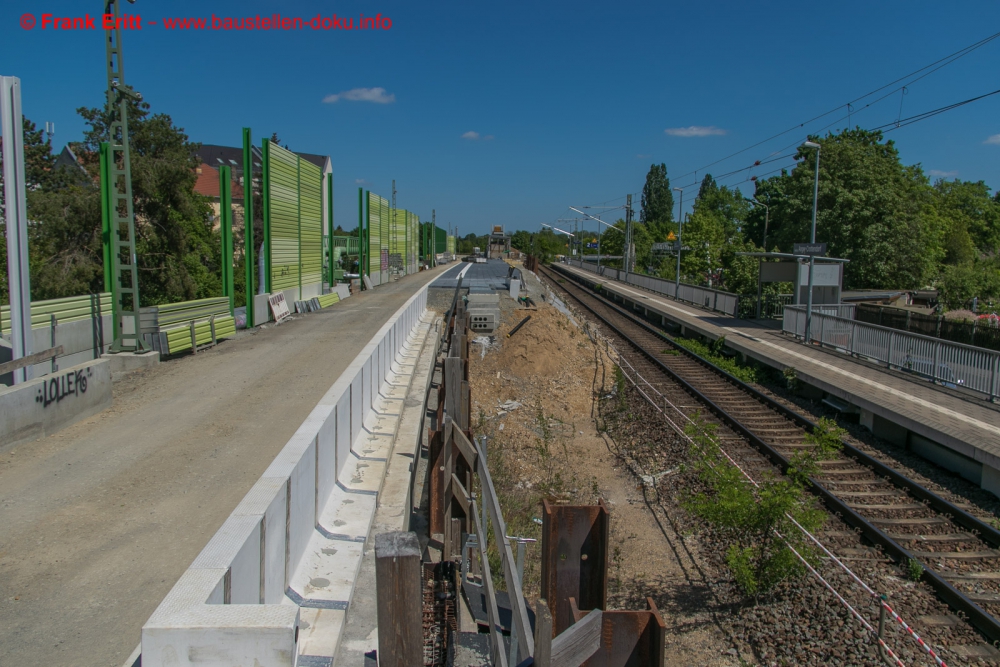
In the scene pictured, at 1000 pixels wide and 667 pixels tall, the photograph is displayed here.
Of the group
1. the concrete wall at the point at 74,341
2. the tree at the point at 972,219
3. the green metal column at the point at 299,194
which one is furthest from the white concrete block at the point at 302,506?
the tree at the point at 972,219

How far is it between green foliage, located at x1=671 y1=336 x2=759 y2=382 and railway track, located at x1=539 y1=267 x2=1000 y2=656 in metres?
1.36

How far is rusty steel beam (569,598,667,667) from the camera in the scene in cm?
383

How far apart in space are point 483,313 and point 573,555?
2093 cm

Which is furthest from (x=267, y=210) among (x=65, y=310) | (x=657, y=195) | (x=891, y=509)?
(x=657, y=195)

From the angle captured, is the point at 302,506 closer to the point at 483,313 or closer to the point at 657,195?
the point at 483,313

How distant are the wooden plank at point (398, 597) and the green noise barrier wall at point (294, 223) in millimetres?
22222

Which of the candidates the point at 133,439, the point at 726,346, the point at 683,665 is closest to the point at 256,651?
the point at 683,665

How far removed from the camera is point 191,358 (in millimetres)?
16625

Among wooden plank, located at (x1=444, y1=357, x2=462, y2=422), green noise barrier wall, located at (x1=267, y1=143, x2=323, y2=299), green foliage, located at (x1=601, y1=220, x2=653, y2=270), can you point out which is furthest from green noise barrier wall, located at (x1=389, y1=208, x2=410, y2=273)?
wooden plank, located at (x1=444, y1=357, x2=462, y2=422)

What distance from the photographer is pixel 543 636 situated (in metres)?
3.16

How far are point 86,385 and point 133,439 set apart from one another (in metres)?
1.92

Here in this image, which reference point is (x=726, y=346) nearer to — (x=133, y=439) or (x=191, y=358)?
(x=191, y=358)

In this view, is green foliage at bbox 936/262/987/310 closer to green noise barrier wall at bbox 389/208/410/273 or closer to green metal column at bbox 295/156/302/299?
green metal column at bbox 295/156/302/299

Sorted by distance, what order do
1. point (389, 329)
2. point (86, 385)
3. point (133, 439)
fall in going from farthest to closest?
1. point (389, 329)
2. point (86, 385)
3. point (133, 439)
